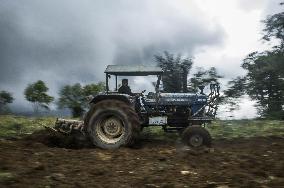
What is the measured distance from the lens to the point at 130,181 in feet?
22.4

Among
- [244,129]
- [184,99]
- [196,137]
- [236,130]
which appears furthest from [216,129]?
[196,137]

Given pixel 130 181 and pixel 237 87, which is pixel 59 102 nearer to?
pixel 237 87

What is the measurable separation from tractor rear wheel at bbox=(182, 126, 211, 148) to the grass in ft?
7.06

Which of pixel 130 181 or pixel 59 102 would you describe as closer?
pixel 130 181

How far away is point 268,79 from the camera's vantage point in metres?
33.1

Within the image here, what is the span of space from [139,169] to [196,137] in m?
4.48

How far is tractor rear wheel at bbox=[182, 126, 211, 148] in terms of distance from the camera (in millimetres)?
11859

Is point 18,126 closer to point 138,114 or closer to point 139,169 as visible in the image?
point 138,114

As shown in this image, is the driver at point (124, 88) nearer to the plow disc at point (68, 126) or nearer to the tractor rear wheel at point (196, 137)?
the plow disc at point (68, 126)

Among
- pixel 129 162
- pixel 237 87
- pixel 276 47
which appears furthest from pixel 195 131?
pixel 276 47

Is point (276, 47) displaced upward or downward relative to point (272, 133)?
upward

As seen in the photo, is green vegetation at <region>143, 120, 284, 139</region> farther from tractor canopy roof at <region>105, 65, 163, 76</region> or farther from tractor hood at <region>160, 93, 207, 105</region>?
tractor canopy roof at <region>105, 65, 163, 76</region>

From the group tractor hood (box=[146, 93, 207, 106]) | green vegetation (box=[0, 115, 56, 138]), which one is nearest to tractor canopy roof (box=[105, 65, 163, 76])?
tractor hood (box=[146, 93, 207, 106])

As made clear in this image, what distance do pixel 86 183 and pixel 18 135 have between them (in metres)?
7.63
